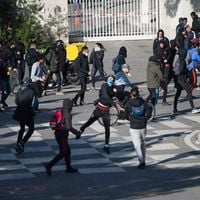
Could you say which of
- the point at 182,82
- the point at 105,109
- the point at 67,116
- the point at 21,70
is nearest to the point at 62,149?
the point at 67,116

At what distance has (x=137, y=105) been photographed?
1695 centimetres

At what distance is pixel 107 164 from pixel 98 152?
1108 millimetres

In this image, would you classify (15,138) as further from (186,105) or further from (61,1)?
(61,1)

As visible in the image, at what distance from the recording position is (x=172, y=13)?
38281 millimetres

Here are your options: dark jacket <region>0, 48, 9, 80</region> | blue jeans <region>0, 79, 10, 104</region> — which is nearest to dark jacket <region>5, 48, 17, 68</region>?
dark jacket <region>0, 48, 9, 80</region>

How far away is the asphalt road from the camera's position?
1507 cm

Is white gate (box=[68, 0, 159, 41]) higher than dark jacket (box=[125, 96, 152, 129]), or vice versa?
white gate (box=[68, 0, 159, 41])

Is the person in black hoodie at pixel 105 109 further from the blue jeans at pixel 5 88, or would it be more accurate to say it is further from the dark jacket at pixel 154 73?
the blue jeans at pixel 5 88

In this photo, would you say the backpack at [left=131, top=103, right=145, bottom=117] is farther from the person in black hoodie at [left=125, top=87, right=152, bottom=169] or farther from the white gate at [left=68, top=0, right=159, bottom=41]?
the white gate at [left=68, top=0, right=159, bottom=41]

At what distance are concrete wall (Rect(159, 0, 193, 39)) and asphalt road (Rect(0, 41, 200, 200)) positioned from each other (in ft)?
48.0

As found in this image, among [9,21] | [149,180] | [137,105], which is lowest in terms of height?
[149,180]

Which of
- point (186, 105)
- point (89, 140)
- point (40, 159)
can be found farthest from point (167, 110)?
point (40, 159)

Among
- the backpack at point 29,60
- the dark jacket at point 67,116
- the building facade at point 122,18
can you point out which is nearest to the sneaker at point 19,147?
the dark jacket at point 67,116

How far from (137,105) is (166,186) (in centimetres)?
209
